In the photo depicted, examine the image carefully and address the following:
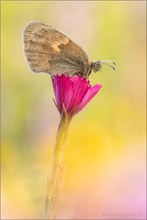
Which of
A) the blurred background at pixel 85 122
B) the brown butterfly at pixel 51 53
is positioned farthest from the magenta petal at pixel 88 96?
the blurred background at pixel 85 122

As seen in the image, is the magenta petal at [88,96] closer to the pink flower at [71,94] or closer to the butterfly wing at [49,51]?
the pink flower at [71,94]

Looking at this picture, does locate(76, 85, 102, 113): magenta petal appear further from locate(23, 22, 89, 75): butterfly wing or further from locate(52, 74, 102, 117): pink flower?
locate(23, 22, 89, 75): butterfly wing

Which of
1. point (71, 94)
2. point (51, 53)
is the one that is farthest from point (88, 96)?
point (51, 53)

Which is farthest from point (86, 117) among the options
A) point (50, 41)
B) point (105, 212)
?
point (50, 41)

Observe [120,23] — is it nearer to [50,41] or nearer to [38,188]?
[38,188]

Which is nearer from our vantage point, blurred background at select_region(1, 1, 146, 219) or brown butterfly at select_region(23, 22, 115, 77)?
brown butterfly at select_region(23, 22, 115, 77)

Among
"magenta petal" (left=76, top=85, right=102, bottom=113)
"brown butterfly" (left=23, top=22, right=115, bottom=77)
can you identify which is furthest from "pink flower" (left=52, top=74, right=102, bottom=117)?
"brown butterfly" (left=23, top=22, right=115, bottom=77)

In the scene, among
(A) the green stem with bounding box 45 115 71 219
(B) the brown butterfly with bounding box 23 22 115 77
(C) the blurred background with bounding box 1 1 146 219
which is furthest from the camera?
(C) the blurred background with bounding box 1 1 146 219
